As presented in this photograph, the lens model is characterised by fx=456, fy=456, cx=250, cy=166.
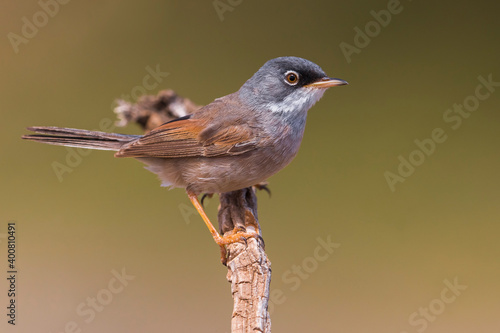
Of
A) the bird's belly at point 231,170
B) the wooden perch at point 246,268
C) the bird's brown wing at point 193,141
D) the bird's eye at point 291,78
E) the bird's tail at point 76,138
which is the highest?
the bird's tail at point 76,138

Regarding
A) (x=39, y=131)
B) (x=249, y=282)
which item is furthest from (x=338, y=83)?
(x=39, y=131)

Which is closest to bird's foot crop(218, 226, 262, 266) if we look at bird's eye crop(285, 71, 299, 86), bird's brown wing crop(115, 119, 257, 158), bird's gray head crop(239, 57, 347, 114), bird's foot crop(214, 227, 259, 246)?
bird's foot crop(214, 227, 259, 246)

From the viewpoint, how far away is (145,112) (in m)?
3.65

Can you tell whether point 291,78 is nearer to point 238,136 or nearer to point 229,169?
point 238,136

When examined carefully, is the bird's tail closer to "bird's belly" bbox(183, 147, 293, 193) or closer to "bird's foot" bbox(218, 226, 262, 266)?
"bird's belly" bbox(183, 147, 293, 193)

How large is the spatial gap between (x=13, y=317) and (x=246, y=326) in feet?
6.13

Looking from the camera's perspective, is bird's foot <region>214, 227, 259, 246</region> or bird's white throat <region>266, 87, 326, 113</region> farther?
bird's white throat <region>266, 87, 326, 113</region>

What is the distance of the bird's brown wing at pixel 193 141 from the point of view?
2.53 m

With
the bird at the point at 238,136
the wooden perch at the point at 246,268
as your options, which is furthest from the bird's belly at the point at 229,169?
the wooden perch at the point at 246,268

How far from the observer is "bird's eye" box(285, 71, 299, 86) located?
8.32 feet

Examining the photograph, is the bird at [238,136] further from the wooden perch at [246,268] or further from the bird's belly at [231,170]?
the wooden perch at [246,268]

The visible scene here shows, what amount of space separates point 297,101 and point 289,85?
0.33 feet

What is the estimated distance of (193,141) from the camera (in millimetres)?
2617

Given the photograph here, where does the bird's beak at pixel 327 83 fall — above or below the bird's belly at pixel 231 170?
above
